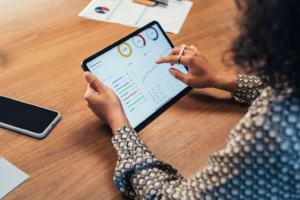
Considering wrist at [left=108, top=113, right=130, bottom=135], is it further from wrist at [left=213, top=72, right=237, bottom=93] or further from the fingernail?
wrist at [left=213, top=72, right=237, bottom=93]

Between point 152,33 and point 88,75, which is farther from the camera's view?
point 152,33

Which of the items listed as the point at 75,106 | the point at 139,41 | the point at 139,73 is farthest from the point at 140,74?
the point at 75,106

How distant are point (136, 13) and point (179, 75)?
1.67 feet

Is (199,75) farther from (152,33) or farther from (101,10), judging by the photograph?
(101,10)

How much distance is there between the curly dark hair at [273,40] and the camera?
1.49ft

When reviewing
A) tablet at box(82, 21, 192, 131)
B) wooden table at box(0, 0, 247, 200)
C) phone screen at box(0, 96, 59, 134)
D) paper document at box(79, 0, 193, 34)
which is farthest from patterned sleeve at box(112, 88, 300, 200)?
paper document at box(79, 0, 193, 34)

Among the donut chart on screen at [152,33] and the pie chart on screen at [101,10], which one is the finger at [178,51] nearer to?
the donut chart on screen at [152,33]

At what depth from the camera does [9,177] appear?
68cm

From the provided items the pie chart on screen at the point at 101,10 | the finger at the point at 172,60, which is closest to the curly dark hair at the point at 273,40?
the finger at the point at 172,60

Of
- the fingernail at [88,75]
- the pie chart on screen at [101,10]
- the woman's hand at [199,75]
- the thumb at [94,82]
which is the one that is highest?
the pie chart on screen at [101,10]

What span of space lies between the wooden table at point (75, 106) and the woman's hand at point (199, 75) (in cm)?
4

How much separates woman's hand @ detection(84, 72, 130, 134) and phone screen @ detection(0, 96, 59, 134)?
0.48 ft

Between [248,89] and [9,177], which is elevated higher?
[9,177]

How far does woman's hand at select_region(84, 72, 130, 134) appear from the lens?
743 millimetres
